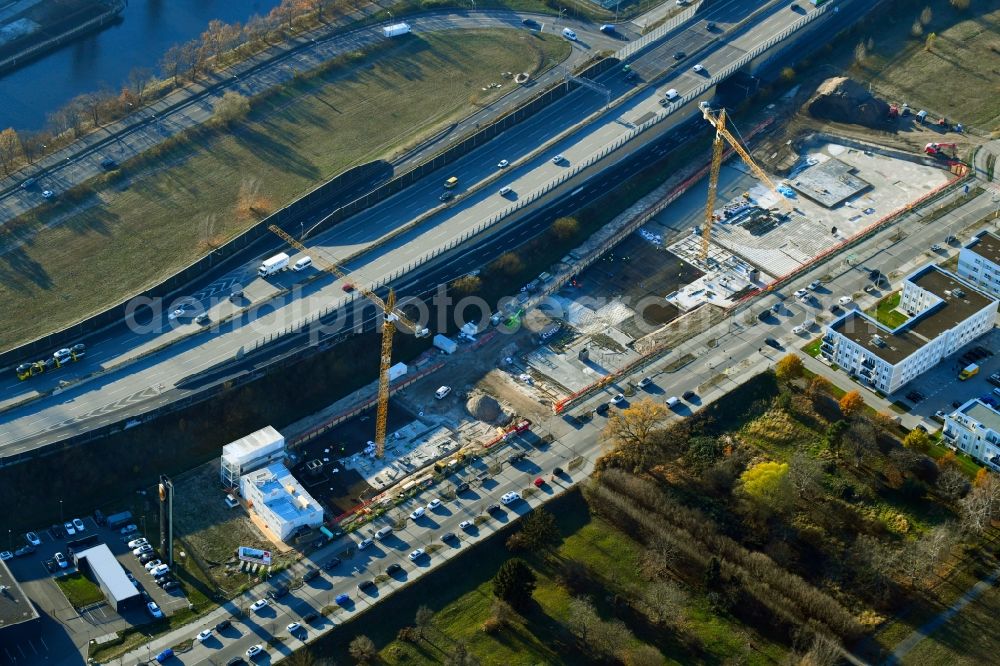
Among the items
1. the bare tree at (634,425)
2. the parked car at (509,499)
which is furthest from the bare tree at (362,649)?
the bare tree at (634,425)

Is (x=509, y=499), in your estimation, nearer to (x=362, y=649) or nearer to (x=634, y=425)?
(x=634, y=425)

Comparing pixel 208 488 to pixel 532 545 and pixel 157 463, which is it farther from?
pixel 532 545

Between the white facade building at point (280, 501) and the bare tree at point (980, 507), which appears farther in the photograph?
the white facade building at point (280, 501)

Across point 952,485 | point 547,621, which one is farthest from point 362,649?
point 952,485

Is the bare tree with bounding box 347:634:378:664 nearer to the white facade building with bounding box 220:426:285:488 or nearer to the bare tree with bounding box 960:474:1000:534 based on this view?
the white facade building with bounding box 220:426:285:488

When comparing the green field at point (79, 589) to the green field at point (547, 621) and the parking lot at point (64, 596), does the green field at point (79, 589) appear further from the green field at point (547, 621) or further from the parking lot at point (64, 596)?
the green field at point (547, 621)

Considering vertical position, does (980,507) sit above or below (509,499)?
above
